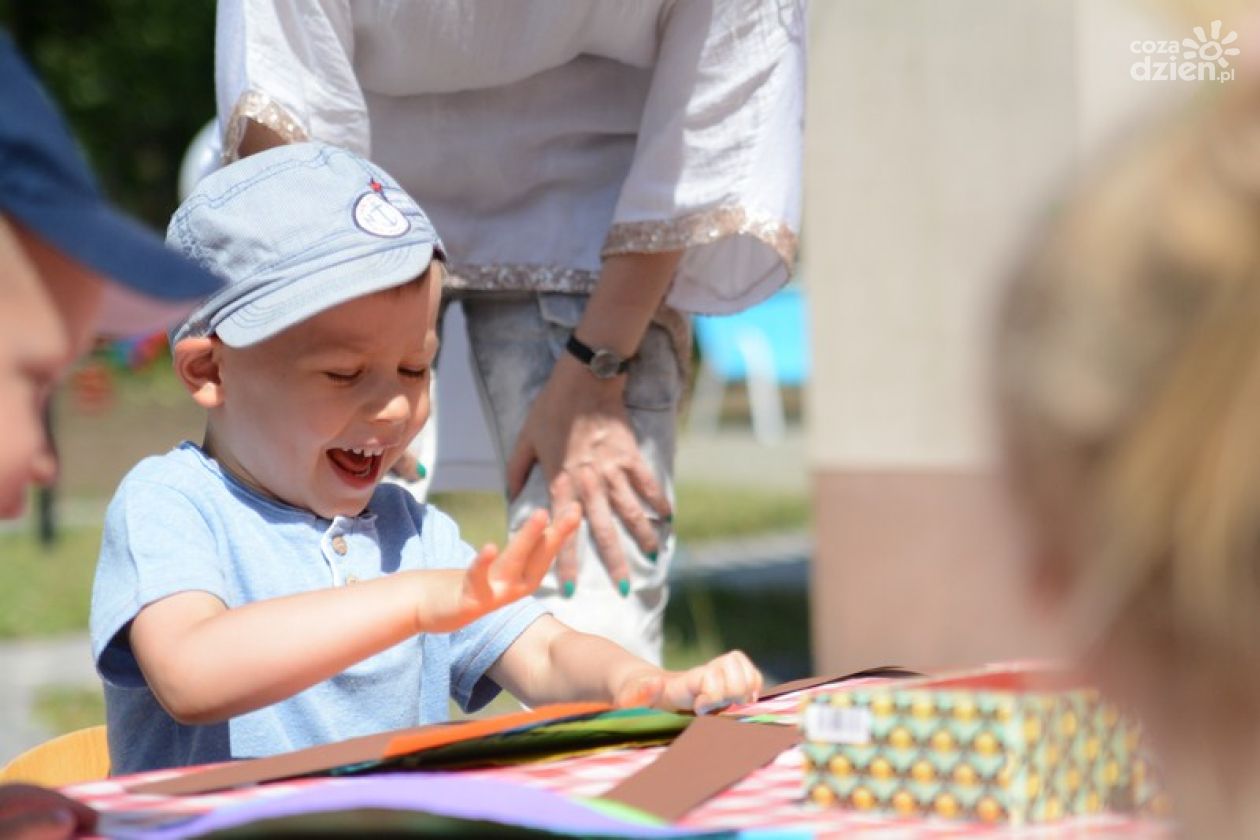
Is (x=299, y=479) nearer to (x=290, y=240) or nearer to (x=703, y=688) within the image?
(x=290, y=240)

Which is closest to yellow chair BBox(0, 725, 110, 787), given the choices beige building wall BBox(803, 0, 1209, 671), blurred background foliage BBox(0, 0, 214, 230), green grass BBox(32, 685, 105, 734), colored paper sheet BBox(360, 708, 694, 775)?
colored paper sheet BBox(360, 708, 694, 775)

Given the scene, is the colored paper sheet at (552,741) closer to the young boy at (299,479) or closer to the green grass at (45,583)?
the young boy at (299,479)

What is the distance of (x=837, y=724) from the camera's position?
1223mm

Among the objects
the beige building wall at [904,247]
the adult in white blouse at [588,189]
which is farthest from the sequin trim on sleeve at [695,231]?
the beige building wall at [904,247]

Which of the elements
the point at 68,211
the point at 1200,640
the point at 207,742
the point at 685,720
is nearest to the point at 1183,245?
the point at 1200,640

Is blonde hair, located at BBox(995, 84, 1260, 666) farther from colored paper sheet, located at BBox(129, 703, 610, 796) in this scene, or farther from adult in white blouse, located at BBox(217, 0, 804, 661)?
adult in white blouse, located at BBox(217, 0, 804, 661)

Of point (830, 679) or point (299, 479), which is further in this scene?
point (299, 479)

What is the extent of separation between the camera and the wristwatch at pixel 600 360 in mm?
2389

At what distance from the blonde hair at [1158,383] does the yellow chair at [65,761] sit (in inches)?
46.9

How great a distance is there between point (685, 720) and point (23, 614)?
20.5 feet

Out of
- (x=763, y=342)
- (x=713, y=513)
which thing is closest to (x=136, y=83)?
(x=763, y=342)

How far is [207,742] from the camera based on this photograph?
6.17ft

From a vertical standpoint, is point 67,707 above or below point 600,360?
below

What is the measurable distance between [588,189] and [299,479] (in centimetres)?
74
